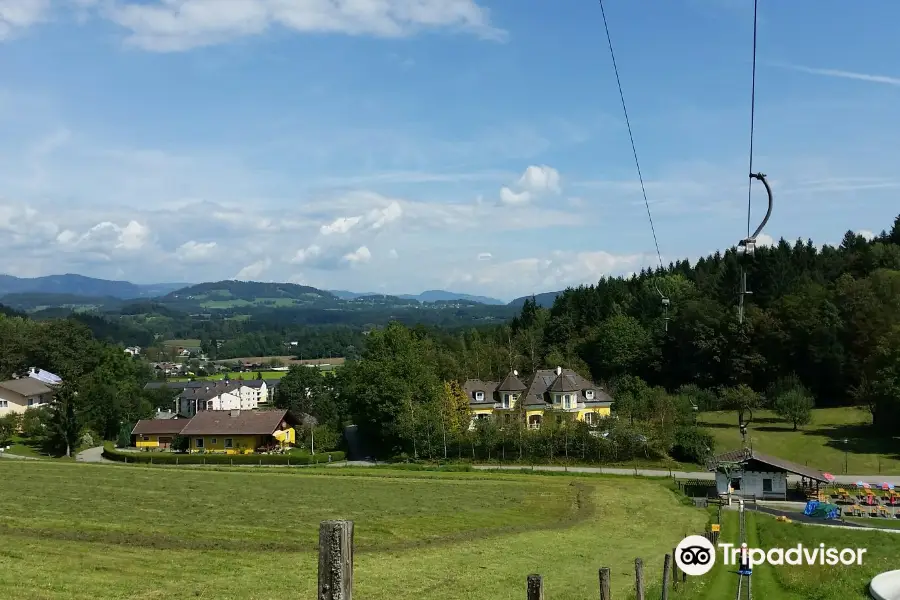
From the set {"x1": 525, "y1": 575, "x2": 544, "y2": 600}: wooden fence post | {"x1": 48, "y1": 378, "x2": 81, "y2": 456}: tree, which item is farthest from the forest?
{"x1": 525, "y1": 575, "x2": 544, "y2": 600}: wooden fence post

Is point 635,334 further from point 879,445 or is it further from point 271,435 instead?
point 271,435

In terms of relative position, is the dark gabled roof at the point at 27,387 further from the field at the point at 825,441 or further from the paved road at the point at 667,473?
the field at the point at 825,441

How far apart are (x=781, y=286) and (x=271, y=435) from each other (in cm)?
→ 5968

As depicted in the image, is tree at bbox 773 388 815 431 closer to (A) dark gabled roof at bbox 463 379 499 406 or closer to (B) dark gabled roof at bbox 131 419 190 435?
(A) dark gabled roof at bbox 463 379 499 406

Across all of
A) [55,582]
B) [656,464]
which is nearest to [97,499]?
[55,582]

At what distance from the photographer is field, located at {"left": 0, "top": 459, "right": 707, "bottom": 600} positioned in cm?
1802

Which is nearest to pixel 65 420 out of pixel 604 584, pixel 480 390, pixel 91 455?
pixel 91 455

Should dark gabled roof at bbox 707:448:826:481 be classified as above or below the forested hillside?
below

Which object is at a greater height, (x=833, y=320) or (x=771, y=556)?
(x=833, y=320)

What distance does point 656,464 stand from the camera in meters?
53.8

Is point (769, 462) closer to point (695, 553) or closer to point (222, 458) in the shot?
point (695, 553)

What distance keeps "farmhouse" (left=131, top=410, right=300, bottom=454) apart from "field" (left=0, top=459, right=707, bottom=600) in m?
20.8

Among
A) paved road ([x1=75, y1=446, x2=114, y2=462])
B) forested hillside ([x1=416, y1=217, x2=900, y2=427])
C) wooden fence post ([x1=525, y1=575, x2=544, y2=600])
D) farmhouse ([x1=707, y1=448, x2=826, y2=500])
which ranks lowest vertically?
paved road ([x1=75, y1=446, x2=114, y2=462])

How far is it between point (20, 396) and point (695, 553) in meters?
91.3
